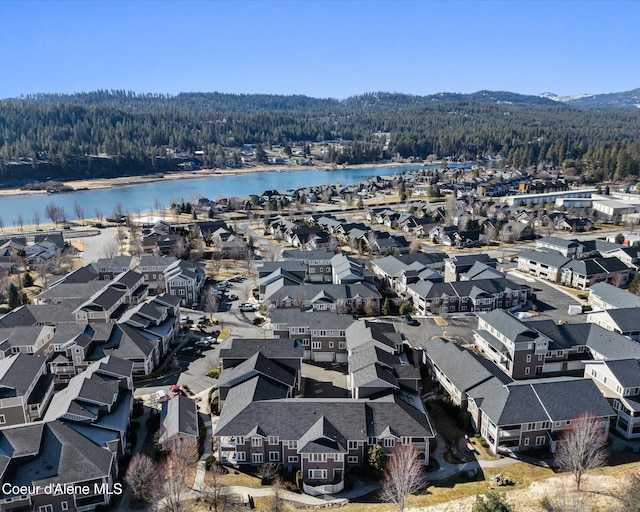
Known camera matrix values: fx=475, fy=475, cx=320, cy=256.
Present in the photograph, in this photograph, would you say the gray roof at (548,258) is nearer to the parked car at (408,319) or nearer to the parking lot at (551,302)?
A: the parking lot at (551,302)

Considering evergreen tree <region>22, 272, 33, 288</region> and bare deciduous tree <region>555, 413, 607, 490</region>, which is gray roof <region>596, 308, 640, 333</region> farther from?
evergreen tree <region>22, 272, 33, 288</region>

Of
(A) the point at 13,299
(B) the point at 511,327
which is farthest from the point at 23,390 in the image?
(B) the point at 511,327

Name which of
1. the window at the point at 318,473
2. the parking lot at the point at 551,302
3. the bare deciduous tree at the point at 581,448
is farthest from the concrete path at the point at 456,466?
the parking lot at the point at 551,302

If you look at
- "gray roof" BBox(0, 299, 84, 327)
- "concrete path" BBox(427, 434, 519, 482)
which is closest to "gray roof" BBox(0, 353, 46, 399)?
"gray roof" BBox(0, 299, 84, 327)

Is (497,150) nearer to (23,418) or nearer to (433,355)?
(433,355)

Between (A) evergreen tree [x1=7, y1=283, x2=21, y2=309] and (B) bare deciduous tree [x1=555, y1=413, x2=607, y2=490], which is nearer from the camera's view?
(B) bare deciduous tree [x1=555, y1=413, x2=607, y2=490]

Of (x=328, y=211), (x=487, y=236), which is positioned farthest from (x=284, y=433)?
(x=328, y=211)
